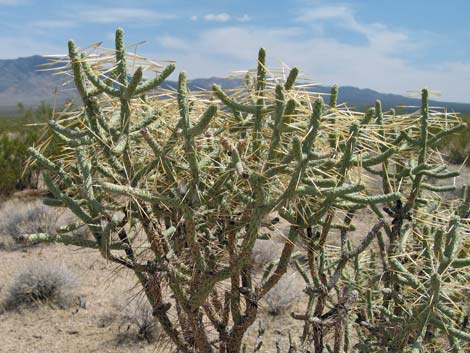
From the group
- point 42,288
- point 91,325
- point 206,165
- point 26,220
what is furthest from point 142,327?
point 26,220

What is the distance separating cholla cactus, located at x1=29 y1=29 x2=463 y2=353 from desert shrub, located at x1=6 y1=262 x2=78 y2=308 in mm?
3927

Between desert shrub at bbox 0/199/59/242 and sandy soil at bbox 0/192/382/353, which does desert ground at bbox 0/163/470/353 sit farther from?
desert shrub at bbox 0/199/59/242

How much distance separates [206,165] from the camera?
1.47 metres

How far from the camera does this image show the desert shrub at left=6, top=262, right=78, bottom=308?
536 centimetres

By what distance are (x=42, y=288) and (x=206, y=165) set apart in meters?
4.57

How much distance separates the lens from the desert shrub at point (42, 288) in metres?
5.36

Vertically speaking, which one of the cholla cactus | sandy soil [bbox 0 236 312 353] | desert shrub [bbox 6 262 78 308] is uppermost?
the cholla cactus

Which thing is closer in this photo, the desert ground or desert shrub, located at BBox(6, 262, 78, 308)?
the desert ground

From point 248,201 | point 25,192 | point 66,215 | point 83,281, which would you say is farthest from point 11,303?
point 25,192

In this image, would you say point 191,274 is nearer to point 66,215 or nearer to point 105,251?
point 105,251

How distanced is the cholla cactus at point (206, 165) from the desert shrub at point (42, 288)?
3927 millimetres

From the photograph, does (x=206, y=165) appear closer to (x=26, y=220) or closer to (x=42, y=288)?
(x=42, y=288)

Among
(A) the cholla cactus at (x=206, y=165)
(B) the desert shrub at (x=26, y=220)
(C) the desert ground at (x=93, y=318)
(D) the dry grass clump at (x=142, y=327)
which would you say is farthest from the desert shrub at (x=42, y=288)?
(A) the cholla cactus at (x=206, y=165)

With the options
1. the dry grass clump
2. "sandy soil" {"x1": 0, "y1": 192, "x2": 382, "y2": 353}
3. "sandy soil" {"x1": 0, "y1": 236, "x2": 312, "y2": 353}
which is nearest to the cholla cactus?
"sandy soil" {"x1": 0, "y1": 192, "x2": 382, "y2": 353}
